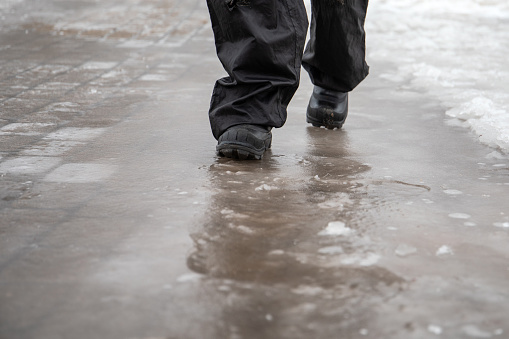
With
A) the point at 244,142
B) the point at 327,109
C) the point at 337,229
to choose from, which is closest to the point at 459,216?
the point at 337,229

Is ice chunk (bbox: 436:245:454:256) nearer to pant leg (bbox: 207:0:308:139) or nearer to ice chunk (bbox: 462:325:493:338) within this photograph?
ice chunk (bbox: 462:325:493:338)

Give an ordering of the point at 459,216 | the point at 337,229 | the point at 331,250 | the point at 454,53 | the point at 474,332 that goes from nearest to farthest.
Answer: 1. the point at 474,332
2. the point at 331,250
3. the point at 337,229
4. the point at 459,216
5. the point at 454,53

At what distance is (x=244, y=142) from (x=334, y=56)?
63cm

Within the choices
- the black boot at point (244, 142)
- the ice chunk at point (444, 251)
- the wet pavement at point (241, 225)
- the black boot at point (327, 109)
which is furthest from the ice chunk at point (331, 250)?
the black boot at point (327, 109)

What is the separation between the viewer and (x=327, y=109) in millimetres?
2545

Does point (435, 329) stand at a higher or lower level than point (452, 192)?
higher

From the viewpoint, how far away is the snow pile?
109 inches

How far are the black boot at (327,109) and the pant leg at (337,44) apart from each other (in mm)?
31

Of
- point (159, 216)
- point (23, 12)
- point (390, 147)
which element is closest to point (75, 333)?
point (159, 216)

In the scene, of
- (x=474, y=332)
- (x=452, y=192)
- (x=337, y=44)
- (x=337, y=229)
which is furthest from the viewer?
(x=337, y=44)

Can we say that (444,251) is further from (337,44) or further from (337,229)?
(337,44)

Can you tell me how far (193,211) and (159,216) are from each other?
0.08 metres

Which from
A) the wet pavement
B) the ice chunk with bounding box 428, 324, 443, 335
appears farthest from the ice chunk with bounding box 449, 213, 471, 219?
the ice chunk with bounding box 428, 324, 443, 335

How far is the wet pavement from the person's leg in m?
0.08
